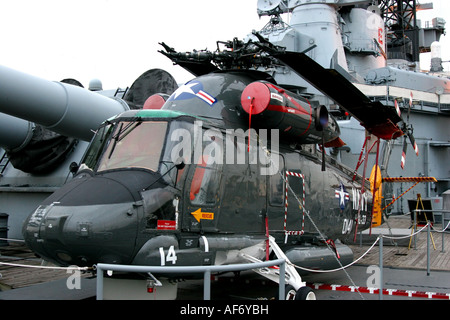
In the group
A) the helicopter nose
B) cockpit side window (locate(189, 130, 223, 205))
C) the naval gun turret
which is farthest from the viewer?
the naval gun turret

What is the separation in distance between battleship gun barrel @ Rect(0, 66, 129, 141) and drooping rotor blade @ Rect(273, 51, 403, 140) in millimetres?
3585

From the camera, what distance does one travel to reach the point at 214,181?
6051 mm

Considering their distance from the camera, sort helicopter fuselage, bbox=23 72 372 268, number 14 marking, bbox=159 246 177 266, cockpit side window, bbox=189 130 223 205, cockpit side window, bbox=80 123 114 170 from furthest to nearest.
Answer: cockpit side window, bbox=80 123 114 170, cockpit side window, bbox=189 130 223 205, number 14 marking, bbox=159 246 177 266, helicopter fuselage, bbox=23 72 372 268

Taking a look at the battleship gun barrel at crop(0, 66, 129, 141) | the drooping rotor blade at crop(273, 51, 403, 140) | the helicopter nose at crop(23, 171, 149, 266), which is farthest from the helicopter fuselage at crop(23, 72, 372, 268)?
the battleship gun barrel at crop(0, 66, 129, 141)

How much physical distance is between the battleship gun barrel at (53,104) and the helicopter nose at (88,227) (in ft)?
9.60

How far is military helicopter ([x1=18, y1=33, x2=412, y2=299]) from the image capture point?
16.8 ft

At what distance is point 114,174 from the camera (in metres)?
5.56

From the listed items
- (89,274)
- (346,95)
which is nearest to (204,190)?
(89,274)

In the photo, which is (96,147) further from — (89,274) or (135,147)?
(89,274)

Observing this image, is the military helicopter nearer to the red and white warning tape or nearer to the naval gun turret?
the red and white warning tape

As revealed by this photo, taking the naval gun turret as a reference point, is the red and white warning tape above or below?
below

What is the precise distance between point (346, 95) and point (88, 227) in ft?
16.9
